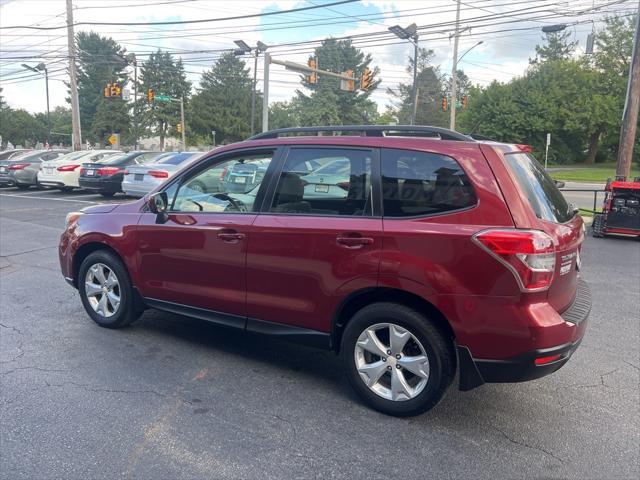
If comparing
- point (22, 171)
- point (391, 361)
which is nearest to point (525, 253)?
point (391, 361)

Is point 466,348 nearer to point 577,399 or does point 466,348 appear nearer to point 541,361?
point 541,361

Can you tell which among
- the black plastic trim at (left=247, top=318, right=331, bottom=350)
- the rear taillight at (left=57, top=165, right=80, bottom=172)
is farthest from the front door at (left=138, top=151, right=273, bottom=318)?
the rear taillight at (left=57, top=165, right=80, bottom=172)

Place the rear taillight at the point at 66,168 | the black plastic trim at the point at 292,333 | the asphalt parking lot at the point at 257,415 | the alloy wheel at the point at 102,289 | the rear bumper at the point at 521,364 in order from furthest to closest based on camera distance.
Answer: the rear taillight at the point at 66,168, the alloy wheel at the point at 102,289, the black plastic trim at the point at 292,333, the rear bumper at the point at 521,364, the asphalt parking lot at the point at 257,415

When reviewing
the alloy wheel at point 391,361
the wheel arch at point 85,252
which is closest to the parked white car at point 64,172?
the wheel arch at point 85,252

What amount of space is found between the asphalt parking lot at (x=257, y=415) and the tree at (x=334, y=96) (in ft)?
194

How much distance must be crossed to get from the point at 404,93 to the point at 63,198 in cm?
6789

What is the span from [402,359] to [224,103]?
72592 mm

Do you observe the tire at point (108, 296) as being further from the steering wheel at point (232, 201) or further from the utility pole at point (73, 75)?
the utility pole at point (73, 75)

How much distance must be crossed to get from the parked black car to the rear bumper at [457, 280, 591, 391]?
51.0 ft

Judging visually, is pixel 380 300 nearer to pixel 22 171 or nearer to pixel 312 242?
pixel 312 242

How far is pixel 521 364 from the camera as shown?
10.3ft

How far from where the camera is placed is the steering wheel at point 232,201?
416 centimetres

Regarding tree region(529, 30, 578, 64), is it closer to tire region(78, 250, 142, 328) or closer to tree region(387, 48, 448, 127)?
tree region(387, 48, 448, 127)

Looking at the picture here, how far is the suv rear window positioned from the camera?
3.35m
